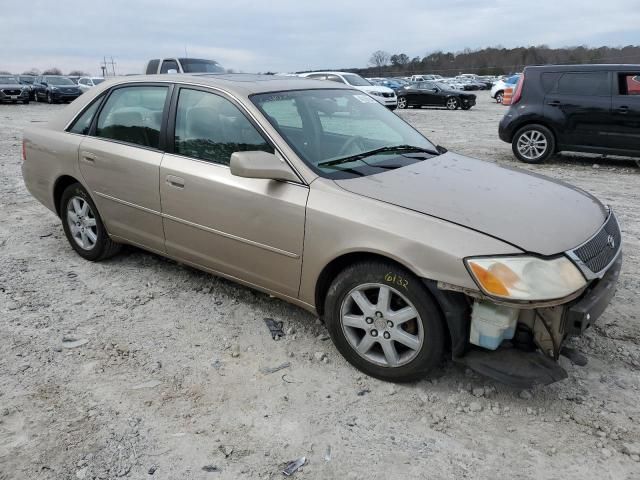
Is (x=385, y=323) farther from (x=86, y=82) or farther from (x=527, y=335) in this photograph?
(x=86, y=82)

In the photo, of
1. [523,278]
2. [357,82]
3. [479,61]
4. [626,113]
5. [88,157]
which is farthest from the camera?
[479,61]

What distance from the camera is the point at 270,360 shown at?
312 centimetres

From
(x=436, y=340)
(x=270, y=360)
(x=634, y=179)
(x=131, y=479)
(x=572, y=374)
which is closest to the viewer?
(x=131, y=479)

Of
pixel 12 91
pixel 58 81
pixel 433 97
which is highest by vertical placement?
pixel 433 97

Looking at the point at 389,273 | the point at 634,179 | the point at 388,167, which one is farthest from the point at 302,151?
the point at 634,179

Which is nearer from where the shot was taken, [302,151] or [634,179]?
[302,151]

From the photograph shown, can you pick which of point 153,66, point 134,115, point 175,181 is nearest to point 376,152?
point 175,181

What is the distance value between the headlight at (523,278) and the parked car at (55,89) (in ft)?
94.3

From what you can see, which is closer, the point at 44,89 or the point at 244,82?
the point at 244,82

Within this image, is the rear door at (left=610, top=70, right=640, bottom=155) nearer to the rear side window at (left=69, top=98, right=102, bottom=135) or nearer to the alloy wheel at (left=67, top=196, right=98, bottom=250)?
the rear side window at (left=69, top=98, right=102, bottom=135)

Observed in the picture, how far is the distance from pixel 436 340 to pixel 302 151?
1370 millimetres

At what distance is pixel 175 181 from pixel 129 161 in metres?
0.56

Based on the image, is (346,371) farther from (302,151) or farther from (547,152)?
(547,152)

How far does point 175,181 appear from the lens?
11.6 feet
